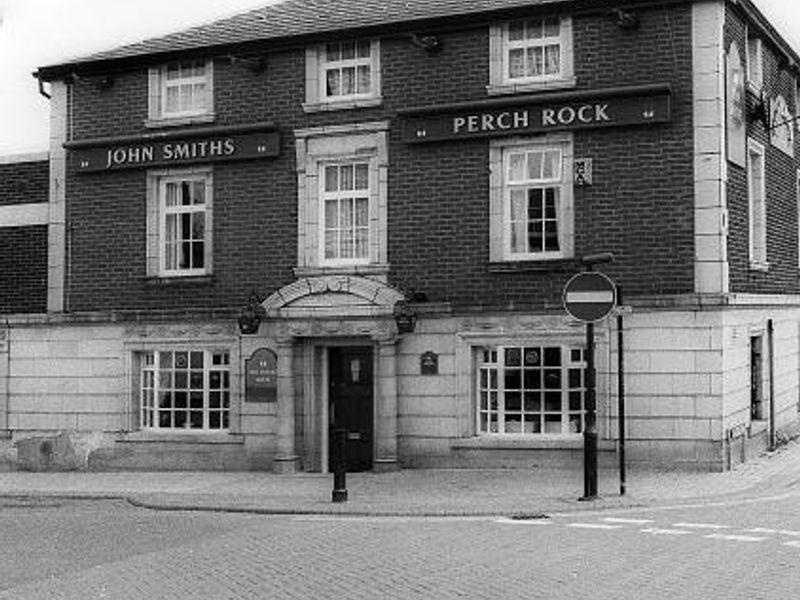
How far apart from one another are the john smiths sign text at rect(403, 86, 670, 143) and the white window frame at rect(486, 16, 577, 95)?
300 mm

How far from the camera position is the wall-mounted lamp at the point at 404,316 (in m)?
18.4

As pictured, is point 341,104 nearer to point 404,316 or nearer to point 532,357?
point 404,316

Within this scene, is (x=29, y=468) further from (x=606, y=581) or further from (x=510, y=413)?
(x=606, y=581)

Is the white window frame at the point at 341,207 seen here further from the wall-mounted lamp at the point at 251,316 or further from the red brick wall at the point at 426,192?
the wall-mounted lamp at the point at 251,316

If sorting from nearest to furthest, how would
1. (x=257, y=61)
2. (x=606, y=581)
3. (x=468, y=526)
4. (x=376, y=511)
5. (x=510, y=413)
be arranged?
(x=606, y=581), (x=468, y=526), (x=376, y=511), (x=510, y=413), (x=257, y=61)

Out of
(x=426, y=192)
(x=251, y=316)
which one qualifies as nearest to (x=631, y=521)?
(x=426, y=192)

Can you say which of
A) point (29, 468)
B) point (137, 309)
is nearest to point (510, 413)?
point (137, 309)

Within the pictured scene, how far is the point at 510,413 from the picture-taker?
60.7 feet

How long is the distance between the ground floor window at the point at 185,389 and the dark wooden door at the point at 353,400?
1845mm

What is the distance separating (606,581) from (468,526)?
3.54m

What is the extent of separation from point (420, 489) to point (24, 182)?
10.2 metres

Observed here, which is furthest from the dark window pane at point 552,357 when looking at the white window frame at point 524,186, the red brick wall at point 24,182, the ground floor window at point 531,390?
the red brick wall at point 24,182

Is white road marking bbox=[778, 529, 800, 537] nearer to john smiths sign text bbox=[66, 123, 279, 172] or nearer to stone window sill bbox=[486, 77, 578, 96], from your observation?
stone window sill bbox=[486, 77, 578, 96]

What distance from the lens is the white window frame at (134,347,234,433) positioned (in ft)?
65.8
